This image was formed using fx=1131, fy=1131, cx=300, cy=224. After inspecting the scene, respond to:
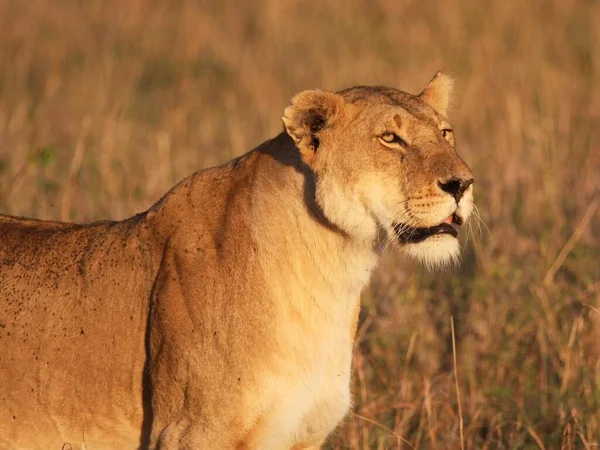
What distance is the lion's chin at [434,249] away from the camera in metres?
4.05

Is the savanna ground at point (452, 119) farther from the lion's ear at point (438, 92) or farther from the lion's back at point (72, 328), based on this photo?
the lion's back at point (72, 328)

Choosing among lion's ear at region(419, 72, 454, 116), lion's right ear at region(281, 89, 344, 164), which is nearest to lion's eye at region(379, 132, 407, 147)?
lion's right ear at region(281, 89, 344, 164)

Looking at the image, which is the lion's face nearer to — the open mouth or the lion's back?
the open mouth

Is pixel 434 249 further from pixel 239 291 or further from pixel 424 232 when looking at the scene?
pixel 239 291

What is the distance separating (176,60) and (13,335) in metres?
7.58

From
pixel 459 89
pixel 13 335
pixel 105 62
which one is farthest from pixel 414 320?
pixel 105 62

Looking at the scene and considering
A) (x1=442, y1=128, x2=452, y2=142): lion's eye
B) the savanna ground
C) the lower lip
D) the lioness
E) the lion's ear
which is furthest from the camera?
the savanna ground

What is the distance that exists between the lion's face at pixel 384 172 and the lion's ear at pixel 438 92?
58 cm

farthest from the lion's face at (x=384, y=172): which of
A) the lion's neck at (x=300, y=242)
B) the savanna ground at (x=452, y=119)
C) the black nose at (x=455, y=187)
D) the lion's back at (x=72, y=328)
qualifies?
the savanna ground at (x=452, y=119)

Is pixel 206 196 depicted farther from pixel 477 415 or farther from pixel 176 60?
pixel 176 60

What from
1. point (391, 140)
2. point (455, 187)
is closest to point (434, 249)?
point (455, 187)

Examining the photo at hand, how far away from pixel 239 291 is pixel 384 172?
2.19ft

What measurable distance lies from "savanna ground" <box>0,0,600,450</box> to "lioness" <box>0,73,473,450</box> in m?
1.03

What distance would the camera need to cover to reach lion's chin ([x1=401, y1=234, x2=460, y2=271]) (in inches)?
159
